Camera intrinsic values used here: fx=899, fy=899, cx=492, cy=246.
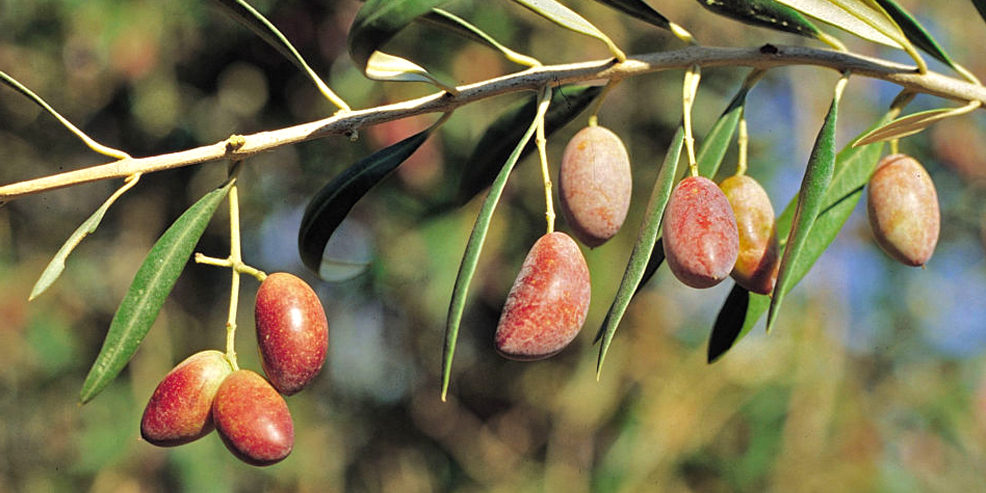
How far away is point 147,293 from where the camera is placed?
2.03ft

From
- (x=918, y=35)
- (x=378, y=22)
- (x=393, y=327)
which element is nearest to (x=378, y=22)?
(x=378, y=22)

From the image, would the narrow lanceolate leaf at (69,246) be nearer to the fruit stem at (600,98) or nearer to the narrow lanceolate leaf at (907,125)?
the fruit stem at (600,98)

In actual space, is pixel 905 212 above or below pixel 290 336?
above

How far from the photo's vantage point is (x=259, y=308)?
647mm

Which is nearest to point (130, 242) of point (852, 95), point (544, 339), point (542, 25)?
point (542, 25)

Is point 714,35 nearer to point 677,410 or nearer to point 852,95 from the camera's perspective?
point 852,95

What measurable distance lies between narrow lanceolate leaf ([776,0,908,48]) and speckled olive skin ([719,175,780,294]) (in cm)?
14

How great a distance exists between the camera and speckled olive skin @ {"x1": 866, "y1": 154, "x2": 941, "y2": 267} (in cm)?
72

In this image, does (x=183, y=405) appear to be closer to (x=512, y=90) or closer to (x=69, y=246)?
(x=69, y=246)

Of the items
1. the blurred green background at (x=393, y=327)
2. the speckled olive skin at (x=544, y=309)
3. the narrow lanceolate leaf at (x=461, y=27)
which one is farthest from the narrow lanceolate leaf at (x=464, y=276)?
the blurred green background at (x=393, y=327)

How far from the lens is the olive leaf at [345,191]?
751mm

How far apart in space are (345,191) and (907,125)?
443 mm

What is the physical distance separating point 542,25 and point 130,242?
4.08ft

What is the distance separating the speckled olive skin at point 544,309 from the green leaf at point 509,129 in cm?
22
